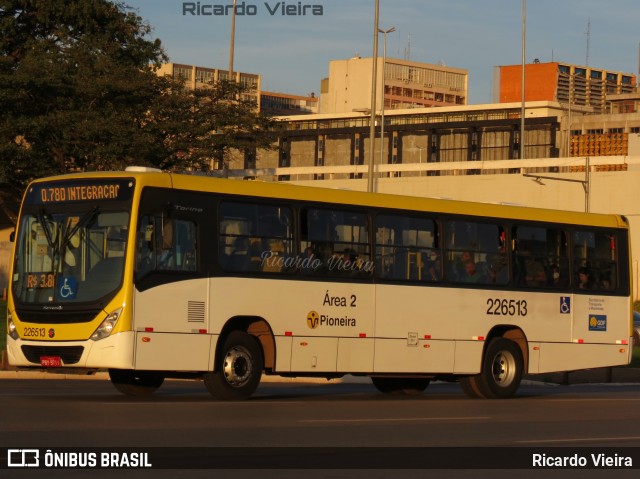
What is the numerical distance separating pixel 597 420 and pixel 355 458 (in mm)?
6647

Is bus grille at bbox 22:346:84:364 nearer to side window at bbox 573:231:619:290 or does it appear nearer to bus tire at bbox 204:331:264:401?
bus tire at bbox 204:331:264:401

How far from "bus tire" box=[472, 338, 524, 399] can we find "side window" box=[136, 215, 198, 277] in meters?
6.33

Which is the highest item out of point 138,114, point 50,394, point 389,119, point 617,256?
point 389,119

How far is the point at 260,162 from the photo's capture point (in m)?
126

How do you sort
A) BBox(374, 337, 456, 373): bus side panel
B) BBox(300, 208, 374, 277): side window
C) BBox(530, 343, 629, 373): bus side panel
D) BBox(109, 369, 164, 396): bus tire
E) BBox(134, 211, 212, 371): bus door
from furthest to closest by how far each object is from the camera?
BBox(530, 343, 629, 373): bus side panel, BBox(374, 337, 456, 373): bus side panel, BBox(300, 208, 374, 277): side window, BBox(109, 369, 164, 396): bus tire, BBox(134, 211, 212, 371): bus door

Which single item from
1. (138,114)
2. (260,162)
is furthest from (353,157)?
(138,114)

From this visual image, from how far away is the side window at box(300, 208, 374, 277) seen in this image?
68.5 ft

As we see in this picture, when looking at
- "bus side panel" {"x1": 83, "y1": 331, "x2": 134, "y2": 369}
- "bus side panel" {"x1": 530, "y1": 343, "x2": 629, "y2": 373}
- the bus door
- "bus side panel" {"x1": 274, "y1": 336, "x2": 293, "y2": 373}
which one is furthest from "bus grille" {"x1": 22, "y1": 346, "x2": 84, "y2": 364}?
"bus side panel" {"x1": 530, "y1": 343, "x2": 629, "y2": 373}

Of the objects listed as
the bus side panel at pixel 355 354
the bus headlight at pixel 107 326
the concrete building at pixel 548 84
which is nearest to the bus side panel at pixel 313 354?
the bus side panel at pixel 355 354

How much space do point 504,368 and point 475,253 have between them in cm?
207

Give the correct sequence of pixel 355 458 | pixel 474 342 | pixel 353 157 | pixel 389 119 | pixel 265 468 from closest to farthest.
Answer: pixel 265 468 → pixel 355 458 → pixel 474 342 → pixel 353 157 → pixel 389 119

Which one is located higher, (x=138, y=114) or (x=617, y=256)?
(x=138, y=114)

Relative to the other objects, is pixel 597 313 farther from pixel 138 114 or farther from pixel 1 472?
pixel 138 114

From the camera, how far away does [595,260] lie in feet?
82.9
